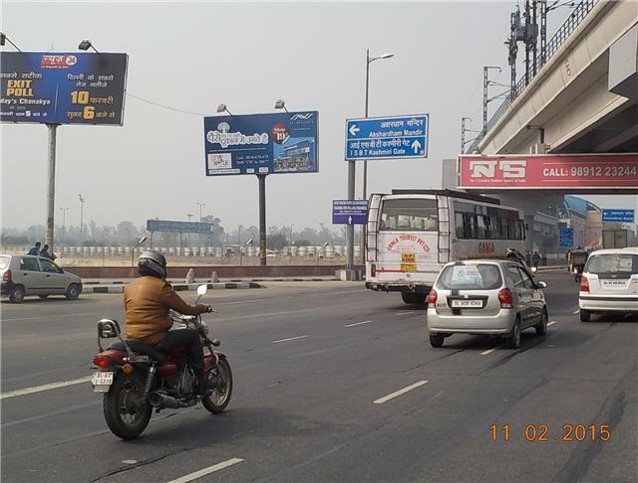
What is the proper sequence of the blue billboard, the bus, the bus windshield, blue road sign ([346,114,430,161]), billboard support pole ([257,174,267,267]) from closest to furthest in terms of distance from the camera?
1. the bus
2. the bus windshield
3. blue road sign ([346,114,430,161])
4. the blue billboard
5. billboard support pole ([257,174,267,267])

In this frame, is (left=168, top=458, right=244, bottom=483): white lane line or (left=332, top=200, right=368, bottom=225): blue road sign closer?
(left=168, top=458, right=244, bottom=483): white lane line

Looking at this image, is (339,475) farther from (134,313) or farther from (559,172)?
(559,172)

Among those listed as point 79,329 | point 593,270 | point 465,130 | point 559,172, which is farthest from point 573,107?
point 465,130

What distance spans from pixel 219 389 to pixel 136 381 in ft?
4.36

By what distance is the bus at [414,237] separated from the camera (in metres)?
22.0

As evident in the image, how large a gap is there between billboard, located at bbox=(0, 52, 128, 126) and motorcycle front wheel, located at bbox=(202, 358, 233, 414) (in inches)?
1177

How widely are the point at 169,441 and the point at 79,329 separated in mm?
10755

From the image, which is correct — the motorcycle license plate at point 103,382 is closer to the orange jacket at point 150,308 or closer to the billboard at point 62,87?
the orange jacket at point 150,308

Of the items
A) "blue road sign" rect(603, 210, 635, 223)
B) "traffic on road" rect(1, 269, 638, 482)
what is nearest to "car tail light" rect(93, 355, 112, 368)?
"traffic on road" rect(1, 269, 638, 482)

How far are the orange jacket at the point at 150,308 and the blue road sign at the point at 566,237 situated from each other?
72.1m

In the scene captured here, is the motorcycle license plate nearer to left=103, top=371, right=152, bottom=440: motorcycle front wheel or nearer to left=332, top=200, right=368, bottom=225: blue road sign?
left=103, top=371, right=152, bottom=440: motorcycle front wheel

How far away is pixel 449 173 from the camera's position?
43.9 metres

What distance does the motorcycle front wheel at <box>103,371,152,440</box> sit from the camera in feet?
21.6

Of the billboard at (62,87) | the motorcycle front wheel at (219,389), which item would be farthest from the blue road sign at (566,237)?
the motorcycle front wheel at (219,389)
